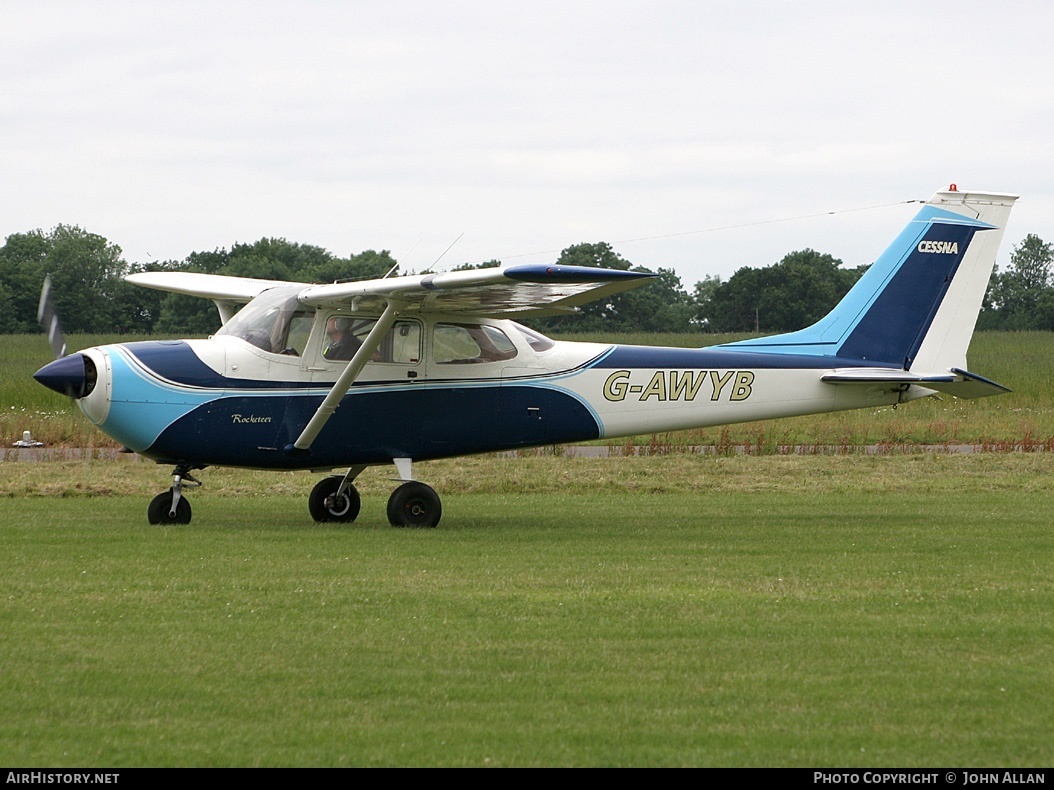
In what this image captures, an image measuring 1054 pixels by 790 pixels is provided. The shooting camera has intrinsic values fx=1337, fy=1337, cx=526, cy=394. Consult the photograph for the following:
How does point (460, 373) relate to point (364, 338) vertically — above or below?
below

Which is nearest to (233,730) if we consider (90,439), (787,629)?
(787,629)

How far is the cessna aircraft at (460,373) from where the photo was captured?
44.1ft

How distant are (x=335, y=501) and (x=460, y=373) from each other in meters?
2.02

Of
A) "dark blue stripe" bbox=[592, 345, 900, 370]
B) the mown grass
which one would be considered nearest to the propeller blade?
"dark blue stripe" bbox=[592, 345, 900, 370]

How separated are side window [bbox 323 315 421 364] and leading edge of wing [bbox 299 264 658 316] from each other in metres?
0.26

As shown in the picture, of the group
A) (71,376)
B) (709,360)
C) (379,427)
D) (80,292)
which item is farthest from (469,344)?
(80,292)

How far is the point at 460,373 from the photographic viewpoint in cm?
1449

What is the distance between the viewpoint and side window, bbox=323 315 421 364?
1406 cm

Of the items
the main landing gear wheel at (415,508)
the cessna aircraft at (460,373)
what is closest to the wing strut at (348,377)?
the cessna aircraft at (460,373)

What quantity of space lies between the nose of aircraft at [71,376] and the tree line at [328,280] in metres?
29.1

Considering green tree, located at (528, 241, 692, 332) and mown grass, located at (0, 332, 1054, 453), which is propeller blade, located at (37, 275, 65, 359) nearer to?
mown grass, located at (0, 332, 1054, 453)

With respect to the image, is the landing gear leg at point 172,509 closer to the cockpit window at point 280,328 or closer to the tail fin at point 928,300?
the cockpit window at point 280,328

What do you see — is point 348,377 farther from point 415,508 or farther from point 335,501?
point 335,501

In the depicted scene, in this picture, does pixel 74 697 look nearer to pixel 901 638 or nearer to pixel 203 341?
pixel 901 638
